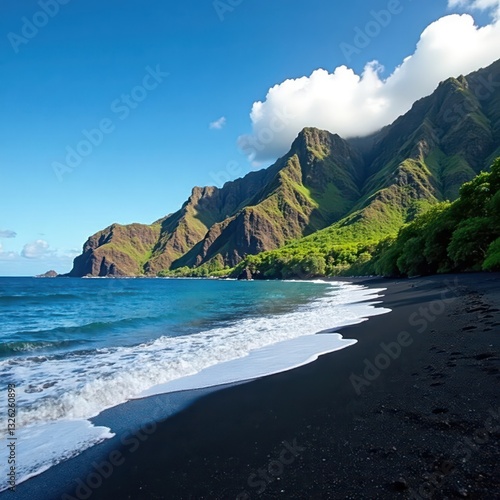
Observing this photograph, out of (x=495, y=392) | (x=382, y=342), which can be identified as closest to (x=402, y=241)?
(x=382, y=342)

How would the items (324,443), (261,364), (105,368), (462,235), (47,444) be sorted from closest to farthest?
(324,443) → (47,444) → (261,364) → (105,368) → (462,235)

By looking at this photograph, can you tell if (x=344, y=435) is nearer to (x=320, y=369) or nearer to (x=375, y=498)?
(x=375, y=498)

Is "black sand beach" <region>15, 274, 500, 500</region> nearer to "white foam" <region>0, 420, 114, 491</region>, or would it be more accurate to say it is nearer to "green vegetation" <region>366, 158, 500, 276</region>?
"white foam" <region>0, 420, 114, 491</region>

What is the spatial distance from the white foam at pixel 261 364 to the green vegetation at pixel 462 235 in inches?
989

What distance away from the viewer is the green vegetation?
1650 inches

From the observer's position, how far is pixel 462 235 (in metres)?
44.8

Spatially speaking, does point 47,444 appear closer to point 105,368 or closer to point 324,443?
point 324,443

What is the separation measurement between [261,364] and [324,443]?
7063 millimetres

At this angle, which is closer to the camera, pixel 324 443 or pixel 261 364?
pixel 324 443

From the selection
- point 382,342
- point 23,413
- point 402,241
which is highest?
point 402,241

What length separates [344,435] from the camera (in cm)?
567

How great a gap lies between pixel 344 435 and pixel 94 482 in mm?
4099

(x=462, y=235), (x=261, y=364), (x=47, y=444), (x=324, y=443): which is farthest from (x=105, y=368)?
(x=462, y=235)

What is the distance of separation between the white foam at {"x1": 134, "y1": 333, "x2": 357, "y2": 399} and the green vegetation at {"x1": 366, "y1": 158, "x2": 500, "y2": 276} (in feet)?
82.4
